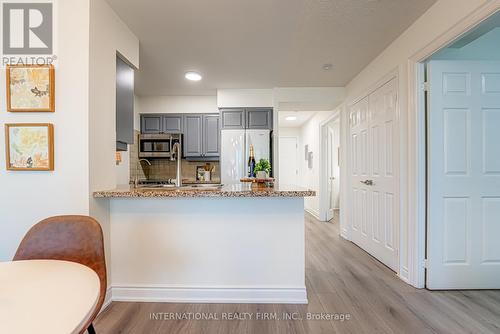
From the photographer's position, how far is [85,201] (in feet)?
6.02

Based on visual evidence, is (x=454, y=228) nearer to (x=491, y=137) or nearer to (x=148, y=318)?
(x=491, y=137)

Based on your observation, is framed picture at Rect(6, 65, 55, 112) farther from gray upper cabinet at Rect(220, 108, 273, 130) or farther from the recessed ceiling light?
gray upper cabinet at Rect(220, 108, 273, 130)

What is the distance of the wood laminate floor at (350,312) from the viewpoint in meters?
1.73

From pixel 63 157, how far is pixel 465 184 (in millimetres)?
3337

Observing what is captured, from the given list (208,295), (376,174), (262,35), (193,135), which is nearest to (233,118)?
(193,135)

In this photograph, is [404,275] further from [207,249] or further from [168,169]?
[168,169]

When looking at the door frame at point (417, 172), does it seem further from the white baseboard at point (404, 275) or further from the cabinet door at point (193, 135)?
the cabinet door at point (193, 135)

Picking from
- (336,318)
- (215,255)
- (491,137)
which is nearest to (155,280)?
(215,255)

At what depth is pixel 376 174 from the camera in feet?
9.96

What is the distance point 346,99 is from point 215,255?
10.4 ft

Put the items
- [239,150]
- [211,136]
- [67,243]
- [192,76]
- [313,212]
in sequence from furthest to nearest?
[313,212], [211,136], [239,150], [192,76], [67,243]

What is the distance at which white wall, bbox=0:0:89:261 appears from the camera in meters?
1.83

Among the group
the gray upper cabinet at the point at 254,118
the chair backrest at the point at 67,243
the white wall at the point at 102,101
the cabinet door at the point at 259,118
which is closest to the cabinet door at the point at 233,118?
the gray upper cabinet at the point at 254,118

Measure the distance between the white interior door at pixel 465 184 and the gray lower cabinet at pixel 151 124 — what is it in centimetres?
394
